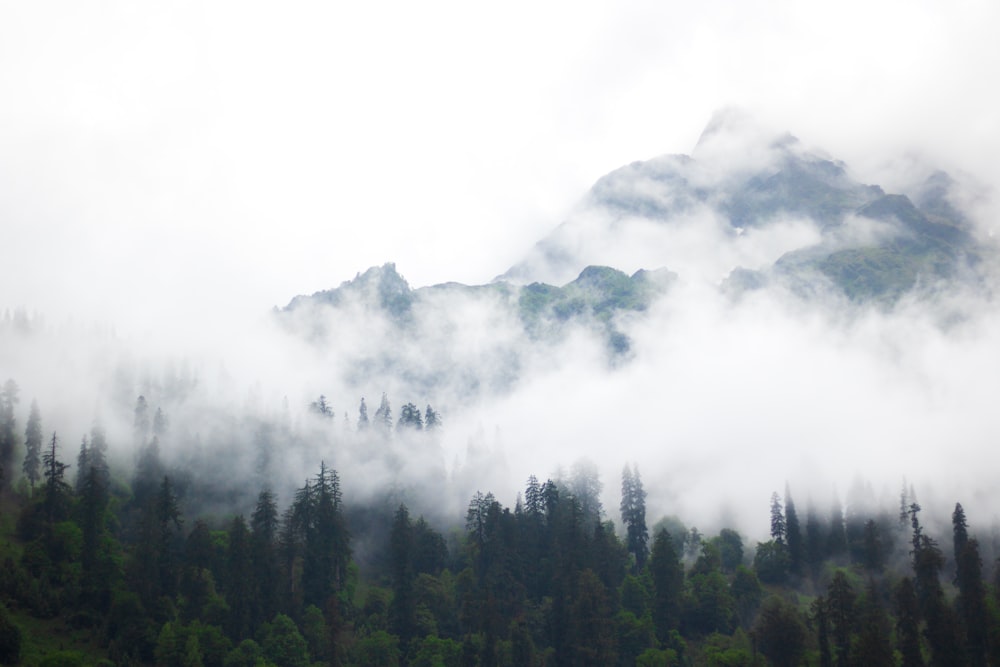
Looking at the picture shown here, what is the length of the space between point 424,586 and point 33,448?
83.5 meters

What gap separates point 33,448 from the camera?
177 meters

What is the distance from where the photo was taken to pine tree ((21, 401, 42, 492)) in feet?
573

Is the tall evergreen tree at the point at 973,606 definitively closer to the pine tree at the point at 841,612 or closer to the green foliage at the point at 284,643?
the pine tree at the point at 841,612

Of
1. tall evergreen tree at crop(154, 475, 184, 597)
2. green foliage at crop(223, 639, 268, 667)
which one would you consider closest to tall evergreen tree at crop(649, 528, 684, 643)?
green foliage at crop(223, 639, 268, 667)

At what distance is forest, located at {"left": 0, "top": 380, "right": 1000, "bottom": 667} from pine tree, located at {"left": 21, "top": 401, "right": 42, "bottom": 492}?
454 millimetres

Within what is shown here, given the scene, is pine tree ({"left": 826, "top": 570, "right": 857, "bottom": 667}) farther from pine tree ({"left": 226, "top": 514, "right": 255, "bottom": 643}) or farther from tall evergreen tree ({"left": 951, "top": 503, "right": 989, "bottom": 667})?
pine tree ({"left": 226, "top": 514, "right": 255, "bottom": 643})

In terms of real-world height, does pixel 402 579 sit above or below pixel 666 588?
above

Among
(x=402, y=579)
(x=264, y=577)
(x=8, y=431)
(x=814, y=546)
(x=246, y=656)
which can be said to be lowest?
(x=246, y=656)

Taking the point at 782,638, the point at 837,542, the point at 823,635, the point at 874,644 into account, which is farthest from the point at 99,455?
the point at 837,542

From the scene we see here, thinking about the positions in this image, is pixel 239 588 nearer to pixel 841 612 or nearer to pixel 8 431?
pixel 8 431

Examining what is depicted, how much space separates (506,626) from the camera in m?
156

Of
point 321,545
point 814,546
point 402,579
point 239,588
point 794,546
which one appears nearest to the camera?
point 239,588

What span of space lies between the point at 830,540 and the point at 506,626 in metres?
77.6

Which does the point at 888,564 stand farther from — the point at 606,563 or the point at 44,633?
the point at 44,633
